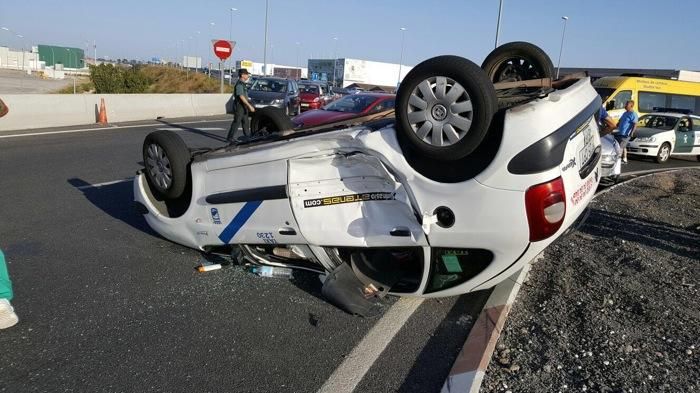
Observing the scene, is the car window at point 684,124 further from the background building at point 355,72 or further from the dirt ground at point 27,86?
the background building at point 355,72

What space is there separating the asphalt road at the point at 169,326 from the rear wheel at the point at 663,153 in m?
13.2

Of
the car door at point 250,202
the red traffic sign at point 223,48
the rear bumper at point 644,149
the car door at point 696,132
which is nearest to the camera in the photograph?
the car door at point 250,202

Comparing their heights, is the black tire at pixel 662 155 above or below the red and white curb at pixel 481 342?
above

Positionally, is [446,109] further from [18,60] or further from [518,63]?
[18,60]

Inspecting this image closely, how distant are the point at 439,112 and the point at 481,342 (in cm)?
142

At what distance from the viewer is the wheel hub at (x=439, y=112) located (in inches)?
119

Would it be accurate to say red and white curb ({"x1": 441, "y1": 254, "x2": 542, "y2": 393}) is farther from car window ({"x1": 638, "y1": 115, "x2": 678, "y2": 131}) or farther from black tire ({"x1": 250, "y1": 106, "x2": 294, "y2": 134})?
car window ({"x1": 638, "y1": 115, "x2": 678, "y2": 131})

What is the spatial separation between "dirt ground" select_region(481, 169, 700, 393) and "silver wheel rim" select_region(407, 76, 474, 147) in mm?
1347

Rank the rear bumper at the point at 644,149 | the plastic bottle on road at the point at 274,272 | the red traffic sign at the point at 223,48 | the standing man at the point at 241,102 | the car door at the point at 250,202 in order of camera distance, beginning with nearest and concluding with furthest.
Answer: the car door at the point at 250,202
the plastic bottle on road at the point at 274,272
the standing man at the point at 241,102
the rear bumper at the point at 644,149
the red traffic sign at the point at 223,48

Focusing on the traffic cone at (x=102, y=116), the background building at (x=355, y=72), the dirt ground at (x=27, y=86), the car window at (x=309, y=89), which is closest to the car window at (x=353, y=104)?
the traffic cone at (x=102, y=116)

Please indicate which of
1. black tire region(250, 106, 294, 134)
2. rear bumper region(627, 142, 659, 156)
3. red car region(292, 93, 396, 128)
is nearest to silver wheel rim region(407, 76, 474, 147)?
black tire region(250, 106, 294, 134)

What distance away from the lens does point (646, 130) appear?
14.9 m

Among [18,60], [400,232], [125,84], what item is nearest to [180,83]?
[125,84]

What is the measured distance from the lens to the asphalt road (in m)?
2.86
